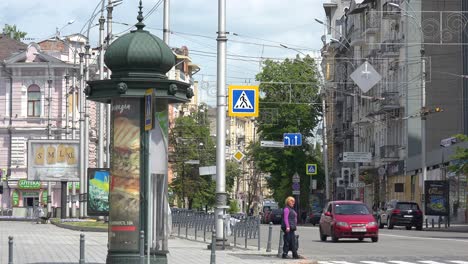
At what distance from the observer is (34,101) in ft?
321

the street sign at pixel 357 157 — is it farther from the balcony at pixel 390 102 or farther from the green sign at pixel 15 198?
the green sign at pixel 15 198

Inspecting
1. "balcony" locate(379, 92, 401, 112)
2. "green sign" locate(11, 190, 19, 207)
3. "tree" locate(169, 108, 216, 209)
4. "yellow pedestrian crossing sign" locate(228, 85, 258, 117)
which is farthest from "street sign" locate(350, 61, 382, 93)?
"green sign" locate(11, 190, 19, 207)

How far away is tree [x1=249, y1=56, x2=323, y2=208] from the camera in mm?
95438

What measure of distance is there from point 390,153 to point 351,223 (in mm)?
48943

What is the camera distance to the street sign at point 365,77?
192 feet

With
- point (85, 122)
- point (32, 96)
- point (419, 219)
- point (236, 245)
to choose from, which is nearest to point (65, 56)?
point (32, 96)

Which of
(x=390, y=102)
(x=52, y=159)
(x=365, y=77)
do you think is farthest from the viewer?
(x=390, y=102)

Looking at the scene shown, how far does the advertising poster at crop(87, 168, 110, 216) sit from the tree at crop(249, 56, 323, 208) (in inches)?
1872

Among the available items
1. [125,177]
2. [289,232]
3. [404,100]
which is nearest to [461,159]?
[404,100]

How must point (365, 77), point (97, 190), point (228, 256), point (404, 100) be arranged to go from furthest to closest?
point (404, 100) → point (365, 77) → point (97, 190) → point (228, 256)

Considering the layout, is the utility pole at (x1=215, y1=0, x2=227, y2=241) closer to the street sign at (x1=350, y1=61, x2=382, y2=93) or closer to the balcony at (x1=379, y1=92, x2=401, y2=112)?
the street sign at (x1=350, y1=61, x2=382, y2=93)

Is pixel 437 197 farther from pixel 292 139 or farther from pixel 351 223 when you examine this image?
pixel 351 223

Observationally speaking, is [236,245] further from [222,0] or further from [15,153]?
[15,153]

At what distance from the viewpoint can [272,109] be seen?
9375 cm
